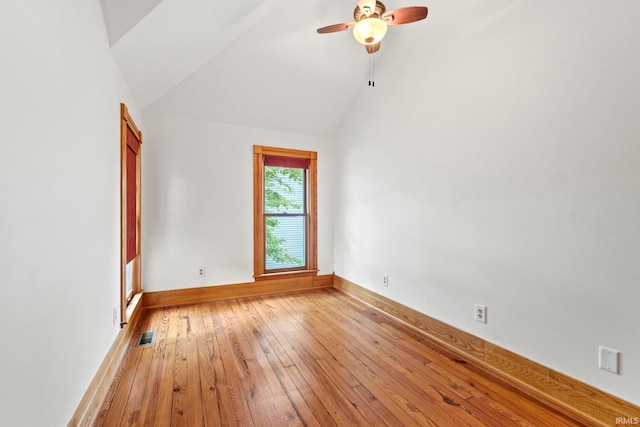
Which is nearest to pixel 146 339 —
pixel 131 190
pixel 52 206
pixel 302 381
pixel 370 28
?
pixel 131 190

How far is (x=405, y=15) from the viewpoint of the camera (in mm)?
1978

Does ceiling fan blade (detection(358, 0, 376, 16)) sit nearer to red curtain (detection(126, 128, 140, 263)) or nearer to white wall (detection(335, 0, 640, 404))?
white wall (detection(335, 0, 640, 404))

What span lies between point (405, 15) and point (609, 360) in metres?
2.42

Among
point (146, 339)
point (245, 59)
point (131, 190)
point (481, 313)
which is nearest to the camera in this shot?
point (481, 313)

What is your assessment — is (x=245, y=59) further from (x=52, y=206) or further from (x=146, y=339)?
(x=146, y=339)

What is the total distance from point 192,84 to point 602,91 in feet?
11.4

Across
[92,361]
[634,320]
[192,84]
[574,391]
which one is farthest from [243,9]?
[574,391]

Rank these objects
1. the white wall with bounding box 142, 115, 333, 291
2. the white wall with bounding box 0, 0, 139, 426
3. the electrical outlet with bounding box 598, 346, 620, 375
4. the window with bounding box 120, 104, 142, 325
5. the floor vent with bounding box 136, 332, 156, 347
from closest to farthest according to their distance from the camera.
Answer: the white wall with bounding box 0, 0, 139, 426, the electrical outlet with bounding box 598, 346, 620, 375, the window with bounding box 120, 104, 142, 325, the floor vent with bounding box 136, 332, 156, 347, the white wall with bounding box 142, 115, 333, 291

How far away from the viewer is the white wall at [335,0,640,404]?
149cm

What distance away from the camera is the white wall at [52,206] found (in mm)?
913

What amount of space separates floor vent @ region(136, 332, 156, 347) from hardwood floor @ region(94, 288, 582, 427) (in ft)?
0.20

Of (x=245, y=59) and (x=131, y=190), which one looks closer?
(x=131, y=190)

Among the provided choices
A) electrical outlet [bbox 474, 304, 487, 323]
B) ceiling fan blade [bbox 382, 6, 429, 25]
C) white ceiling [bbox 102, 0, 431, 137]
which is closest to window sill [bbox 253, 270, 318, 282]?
white ceiling [bbox 102, 0, 431, 137]

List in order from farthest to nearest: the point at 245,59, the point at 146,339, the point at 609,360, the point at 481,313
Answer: the point at 245,59 < the point at 146,339 < the point at 481,313 < the point at 609,360
